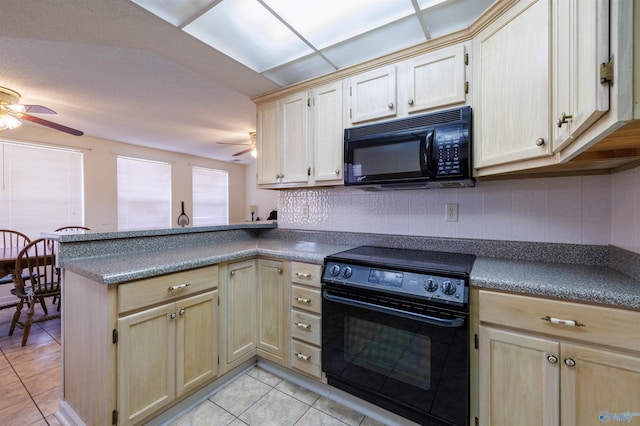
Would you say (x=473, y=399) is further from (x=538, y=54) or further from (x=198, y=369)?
(x=538, y=54)

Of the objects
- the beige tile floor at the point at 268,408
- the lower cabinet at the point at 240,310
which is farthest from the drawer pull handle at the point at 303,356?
the lower cabinet at the point at 240,310

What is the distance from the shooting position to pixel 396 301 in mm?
1384

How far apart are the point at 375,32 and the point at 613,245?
1806 mm

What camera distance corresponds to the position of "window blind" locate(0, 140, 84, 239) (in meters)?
3.49

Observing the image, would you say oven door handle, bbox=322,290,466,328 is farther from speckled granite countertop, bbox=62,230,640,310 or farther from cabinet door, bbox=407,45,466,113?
cabinet door, bbox=407,45,466,113

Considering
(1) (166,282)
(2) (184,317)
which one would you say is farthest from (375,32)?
(2) (184,317)

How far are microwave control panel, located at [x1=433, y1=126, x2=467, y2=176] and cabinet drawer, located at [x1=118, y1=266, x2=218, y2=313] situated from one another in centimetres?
151

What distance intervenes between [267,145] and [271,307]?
136 centimetres

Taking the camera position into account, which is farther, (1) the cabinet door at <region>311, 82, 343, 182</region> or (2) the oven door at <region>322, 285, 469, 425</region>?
(1) the cabinet door at <region>311, 82, 343, 182</region>

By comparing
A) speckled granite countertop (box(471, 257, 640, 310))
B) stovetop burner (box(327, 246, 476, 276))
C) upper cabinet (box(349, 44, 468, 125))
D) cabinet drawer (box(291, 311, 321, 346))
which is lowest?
cabinet drawer (box(291, 311, 321, 346))

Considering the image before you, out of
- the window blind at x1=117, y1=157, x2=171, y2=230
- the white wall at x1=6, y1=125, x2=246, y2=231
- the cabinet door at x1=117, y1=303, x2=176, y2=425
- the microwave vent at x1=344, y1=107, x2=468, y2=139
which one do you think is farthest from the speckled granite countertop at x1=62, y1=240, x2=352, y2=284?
the window blind at x1=117, y1=157, x2=171, y2=230

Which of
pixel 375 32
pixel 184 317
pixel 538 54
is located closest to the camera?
pixel 538 54

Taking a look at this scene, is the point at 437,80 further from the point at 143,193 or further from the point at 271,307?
the point at 143,193

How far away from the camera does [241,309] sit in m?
1.88
